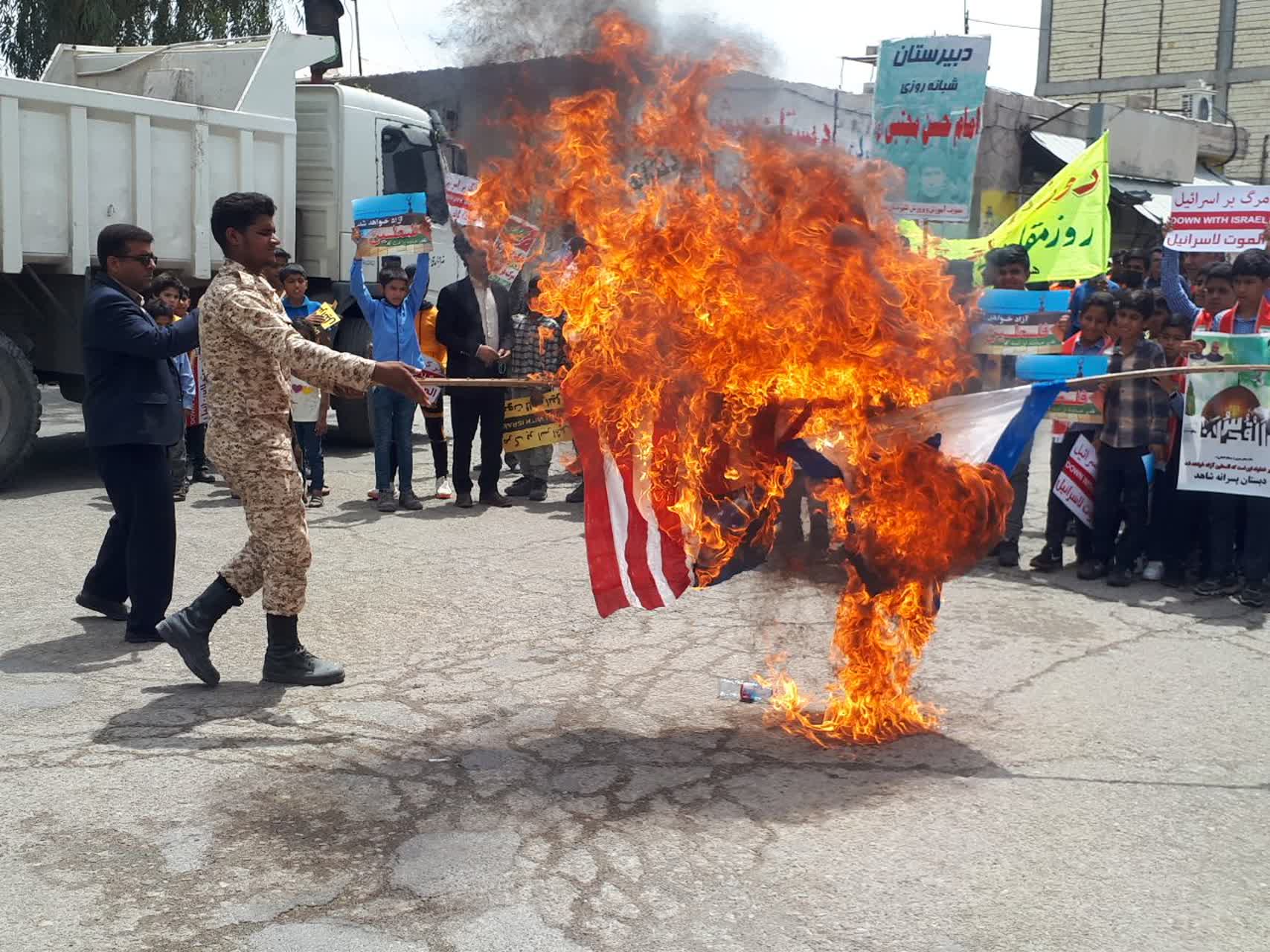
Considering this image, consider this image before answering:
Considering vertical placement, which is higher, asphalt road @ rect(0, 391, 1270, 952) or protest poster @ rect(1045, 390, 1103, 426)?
protest poster @ rect(1045, 390, 1103, 426)

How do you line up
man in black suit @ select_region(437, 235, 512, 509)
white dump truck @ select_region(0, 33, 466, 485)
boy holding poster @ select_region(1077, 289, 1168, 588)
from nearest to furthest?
boy holding poster @ select_region(1077, 289, 1168, 588) → white dump truck @ select_region(0, 33, 466, 485) → man in black suit @ select_region(437, 235, 512, 509)

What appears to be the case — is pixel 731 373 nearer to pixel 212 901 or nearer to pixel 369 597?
pixel 212 901

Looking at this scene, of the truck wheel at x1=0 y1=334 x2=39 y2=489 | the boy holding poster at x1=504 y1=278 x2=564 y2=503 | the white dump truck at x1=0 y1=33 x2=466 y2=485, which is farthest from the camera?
the boy holding poster at x1=504 y1=278 x2=564 y2=503

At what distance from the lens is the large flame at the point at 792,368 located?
15.1ft

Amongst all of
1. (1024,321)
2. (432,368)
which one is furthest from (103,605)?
(1024,321)

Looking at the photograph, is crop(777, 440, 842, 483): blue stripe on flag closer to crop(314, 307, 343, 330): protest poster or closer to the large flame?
the large flame

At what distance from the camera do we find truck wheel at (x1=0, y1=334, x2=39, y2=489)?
32.3 ft

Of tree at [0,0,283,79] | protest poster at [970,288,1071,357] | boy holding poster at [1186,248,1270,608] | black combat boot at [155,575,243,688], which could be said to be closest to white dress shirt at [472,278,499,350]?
protest poster at [970,288,1071,357]

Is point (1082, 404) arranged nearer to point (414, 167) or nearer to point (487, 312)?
point (487, 312)

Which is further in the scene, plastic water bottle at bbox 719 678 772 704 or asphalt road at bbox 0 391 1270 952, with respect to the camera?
plastic water bottle at bbox 719 678 772 704

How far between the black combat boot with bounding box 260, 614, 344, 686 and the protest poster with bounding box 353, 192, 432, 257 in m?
5.26

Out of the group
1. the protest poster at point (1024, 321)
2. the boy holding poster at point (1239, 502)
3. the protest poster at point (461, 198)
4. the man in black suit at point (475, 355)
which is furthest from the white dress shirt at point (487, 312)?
the boy holding poster at point (1239, 502)

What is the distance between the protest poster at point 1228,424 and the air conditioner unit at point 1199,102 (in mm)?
21724

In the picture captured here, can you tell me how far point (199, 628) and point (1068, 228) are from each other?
6.91m
